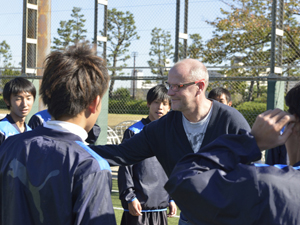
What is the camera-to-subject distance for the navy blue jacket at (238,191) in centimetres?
119

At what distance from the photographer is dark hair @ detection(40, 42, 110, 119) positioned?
63.9 inches

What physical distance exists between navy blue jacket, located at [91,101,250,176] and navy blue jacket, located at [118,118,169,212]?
1086 millimetres

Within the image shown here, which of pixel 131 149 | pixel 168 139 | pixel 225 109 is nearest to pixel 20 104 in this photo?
pixel 131 149

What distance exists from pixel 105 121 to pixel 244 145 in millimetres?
7060

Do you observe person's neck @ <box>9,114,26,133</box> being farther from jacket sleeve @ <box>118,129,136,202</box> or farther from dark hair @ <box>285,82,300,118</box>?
dark hair @ <box>285,82,300,118</box>

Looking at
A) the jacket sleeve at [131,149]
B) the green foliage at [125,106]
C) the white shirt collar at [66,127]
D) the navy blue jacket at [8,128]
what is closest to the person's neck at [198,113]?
the jacket sleeve at [131,149]

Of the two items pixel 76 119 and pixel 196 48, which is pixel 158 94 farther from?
pixel 196 48

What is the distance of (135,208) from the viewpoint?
12.6 ft

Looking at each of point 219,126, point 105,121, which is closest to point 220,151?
point 219,126

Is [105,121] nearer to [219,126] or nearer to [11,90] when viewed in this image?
[11,90]

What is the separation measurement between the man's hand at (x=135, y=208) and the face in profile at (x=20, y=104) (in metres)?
1.67

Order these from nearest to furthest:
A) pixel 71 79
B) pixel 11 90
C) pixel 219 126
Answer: pixel 71 79
pixel 219 126
pixel 11 90

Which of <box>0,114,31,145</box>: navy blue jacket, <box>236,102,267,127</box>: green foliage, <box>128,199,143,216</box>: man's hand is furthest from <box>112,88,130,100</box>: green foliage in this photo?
<box>128,199,143,216</box>: man's hand

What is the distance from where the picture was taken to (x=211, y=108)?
279cm
